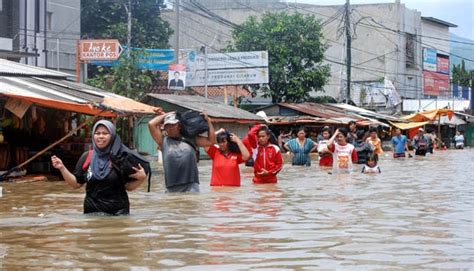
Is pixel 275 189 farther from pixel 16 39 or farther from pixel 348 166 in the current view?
pixel 16 39

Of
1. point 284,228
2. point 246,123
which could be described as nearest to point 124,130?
point 246,123

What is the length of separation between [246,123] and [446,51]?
36142 millimetres

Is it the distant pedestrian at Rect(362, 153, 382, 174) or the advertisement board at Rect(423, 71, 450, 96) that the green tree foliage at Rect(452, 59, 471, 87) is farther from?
the distant pedestrian at Rect(362, 153, 382, 174)

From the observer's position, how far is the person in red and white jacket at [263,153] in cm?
1441

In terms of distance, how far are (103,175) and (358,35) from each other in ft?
169

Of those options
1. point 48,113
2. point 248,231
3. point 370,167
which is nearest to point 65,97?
point 48,113

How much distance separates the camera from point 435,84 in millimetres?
67312

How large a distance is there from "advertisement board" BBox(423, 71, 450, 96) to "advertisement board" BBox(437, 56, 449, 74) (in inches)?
13.2

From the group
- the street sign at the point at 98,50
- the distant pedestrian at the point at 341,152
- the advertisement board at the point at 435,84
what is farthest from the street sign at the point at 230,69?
the distant pedestrian at the point at 341,152

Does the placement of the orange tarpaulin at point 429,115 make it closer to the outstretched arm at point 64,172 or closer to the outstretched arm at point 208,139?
the outstretched arm at point 208,139

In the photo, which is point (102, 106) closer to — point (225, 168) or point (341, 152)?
point (341, 152)

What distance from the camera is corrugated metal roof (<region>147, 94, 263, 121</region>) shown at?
3400cm

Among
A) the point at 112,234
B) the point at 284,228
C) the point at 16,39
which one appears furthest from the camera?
the point at 16,39

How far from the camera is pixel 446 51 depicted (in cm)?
6956
